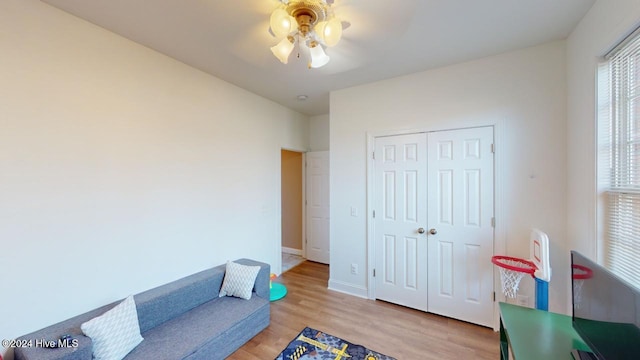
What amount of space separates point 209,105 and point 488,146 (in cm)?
316

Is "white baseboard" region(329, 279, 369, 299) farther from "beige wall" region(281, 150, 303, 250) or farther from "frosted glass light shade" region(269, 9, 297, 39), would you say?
"frosted glass light shade" region(269, 9, 297, 39)

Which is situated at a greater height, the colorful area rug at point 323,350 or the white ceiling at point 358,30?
the white ceiling at point 358,30

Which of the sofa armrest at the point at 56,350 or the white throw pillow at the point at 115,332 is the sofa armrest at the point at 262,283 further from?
the sofa armrest at the point at 56,350

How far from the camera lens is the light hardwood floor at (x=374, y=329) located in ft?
6.89

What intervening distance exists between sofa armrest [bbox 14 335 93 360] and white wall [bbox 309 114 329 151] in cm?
378

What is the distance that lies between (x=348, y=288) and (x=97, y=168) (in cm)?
305

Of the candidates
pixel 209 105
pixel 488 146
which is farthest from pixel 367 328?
pixel 209 105

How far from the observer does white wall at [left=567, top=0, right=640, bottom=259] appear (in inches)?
60.2

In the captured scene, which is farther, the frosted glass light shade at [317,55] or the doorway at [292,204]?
the doorway at [292,204]

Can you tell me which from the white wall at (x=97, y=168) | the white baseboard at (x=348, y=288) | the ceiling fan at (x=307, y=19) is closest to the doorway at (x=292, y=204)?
the white baseboard at (x=348, y=288)

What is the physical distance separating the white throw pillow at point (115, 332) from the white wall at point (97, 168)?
41 cm

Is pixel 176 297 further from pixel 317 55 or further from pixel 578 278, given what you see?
pixel 578 278

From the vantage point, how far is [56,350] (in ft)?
4.60

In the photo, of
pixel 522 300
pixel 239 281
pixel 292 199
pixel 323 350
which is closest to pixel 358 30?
pixel 239 281
